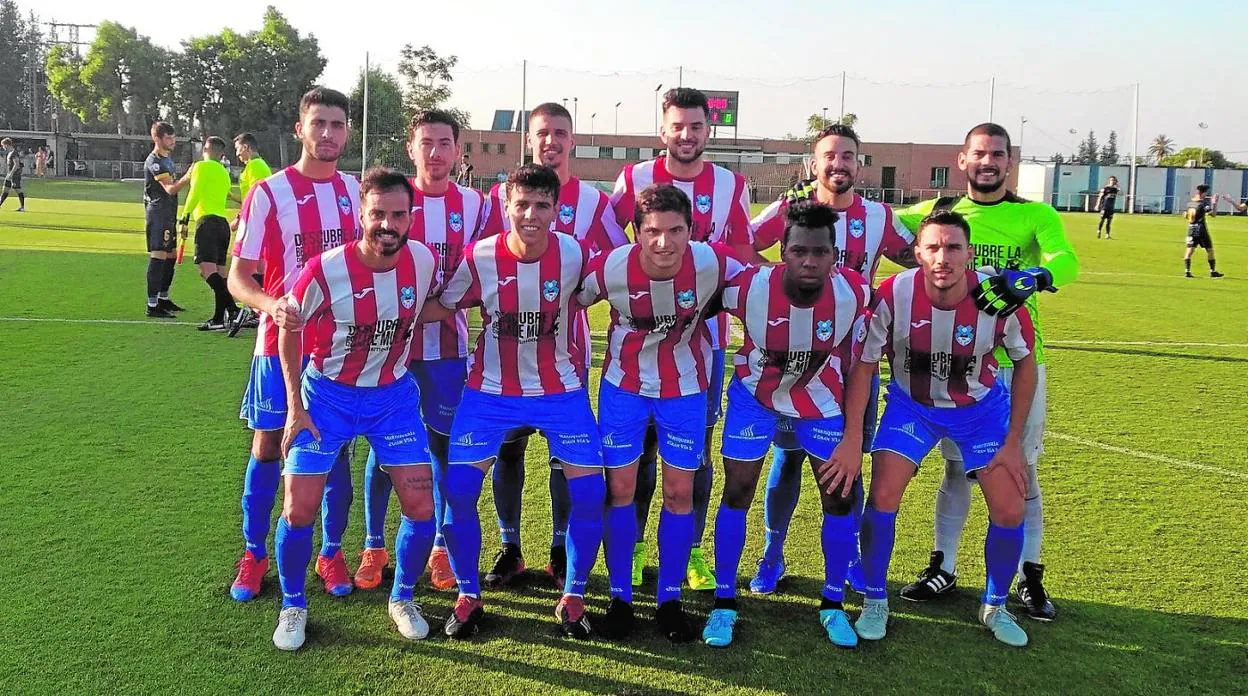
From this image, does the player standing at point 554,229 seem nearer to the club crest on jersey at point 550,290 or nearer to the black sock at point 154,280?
the club crest on jersey at point 550,290

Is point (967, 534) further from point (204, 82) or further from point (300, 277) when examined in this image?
point (204, 82)

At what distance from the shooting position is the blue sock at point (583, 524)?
3.58 metres

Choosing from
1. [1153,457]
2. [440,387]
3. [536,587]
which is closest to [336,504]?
[440,387]

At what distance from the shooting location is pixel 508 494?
13.5ft

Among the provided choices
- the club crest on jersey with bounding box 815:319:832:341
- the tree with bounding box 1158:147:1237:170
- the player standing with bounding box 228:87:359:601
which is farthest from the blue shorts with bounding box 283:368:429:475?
the tree with bounding box 1158:147:1237:170

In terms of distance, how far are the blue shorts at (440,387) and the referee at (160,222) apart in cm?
739

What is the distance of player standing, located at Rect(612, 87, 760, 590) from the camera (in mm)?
3977

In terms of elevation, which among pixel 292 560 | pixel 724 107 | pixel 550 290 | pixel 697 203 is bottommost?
pixel 292 560

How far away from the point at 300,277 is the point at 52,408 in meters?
3.87

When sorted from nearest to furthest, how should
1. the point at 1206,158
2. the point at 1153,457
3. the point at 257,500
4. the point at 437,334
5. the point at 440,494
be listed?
the point at 257,500 < the point at 437,334 < the point at 440,494 < the point at 1153,457 < the point at 1206,158

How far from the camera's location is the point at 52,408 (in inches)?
246

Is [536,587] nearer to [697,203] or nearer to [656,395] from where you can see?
[656,395]

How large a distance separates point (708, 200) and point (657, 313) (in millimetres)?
778

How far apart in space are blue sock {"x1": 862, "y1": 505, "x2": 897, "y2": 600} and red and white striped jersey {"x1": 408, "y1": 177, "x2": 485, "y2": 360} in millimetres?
1834
